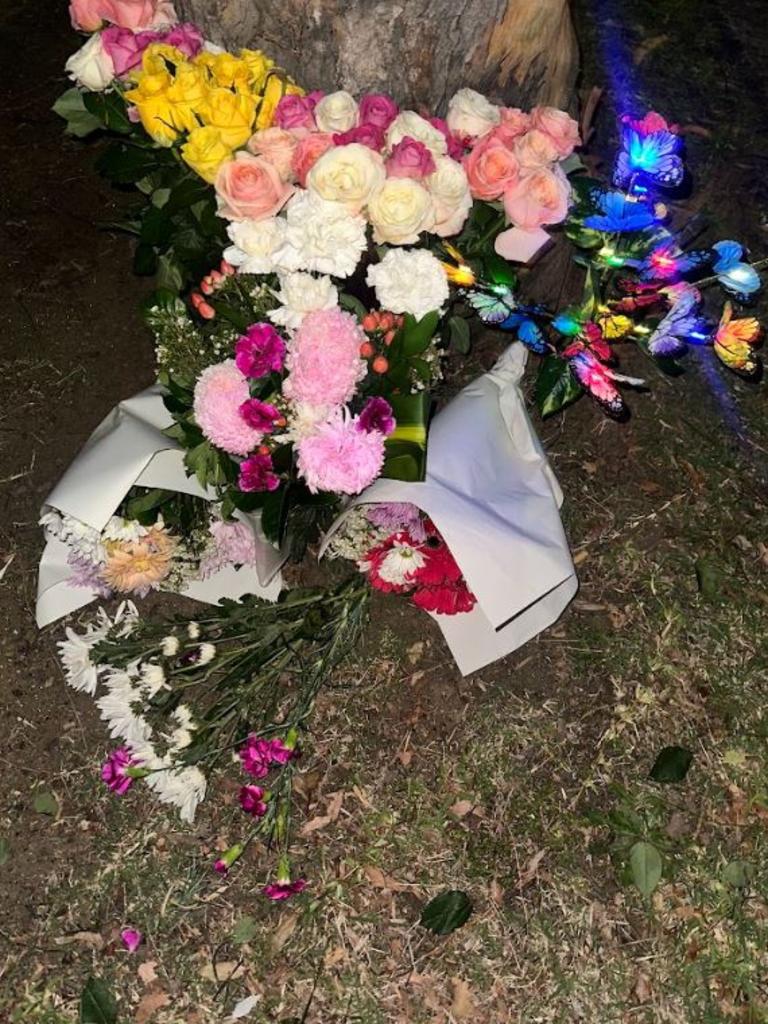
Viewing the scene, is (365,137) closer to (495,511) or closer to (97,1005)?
(495,511)

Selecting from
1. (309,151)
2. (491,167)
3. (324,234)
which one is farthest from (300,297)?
→ (491,167)

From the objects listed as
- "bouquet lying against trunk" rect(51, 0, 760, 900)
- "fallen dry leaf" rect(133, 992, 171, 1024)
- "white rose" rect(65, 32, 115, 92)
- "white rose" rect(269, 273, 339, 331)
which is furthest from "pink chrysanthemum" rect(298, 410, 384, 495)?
"fallen dry leaf" rect(133, 992, 171, 1024)

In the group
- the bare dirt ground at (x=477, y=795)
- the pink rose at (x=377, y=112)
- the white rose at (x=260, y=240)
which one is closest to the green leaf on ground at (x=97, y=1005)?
the bare dirt ground at (x=477, y=795)

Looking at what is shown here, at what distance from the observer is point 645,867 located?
2564 millimetres

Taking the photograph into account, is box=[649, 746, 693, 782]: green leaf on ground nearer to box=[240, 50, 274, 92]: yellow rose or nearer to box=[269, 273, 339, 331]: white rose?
box=[269, 273, 339, 331]: white rose

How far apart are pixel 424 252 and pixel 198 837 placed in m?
1.65

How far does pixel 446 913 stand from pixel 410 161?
192cm

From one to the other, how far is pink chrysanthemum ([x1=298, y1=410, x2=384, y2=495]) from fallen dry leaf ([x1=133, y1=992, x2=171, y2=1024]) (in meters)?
1.32

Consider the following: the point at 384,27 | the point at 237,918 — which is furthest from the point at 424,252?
the point at 237,918

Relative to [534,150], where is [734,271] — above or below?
below

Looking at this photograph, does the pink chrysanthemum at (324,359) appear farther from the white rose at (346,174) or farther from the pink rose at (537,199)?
the pink rose at (537,199)

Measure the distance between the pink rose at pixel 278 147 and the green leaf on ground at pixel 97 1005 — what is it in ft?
6.92

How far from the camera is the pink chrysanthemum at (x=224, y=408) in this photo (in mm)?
2291

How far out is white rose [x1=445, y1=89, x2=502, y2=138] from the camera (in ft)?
8.48
